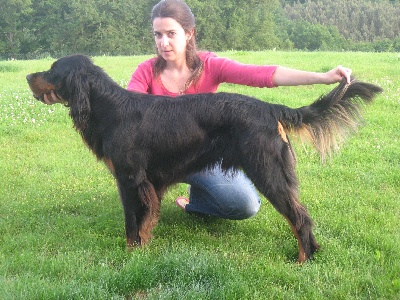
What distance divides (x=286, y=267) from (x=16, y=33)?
50.4 m

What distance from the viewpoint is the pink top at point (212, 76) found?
3.95 meters

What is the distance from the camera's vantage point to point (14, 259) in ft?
11.9

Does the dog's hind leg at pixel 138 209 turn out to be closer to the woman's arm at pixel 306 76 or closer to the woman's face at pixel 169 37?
the woman's face at pixel 169 37

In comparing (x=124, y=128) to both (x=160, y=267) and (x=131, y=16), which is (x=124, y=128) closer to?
(x=160, y=267)

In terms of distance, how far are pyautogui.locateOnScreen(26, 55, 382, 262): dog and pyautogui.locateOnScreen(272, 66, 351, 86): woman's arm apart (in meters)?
0.08

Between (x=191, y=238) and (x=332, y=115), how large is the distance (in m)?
1.69

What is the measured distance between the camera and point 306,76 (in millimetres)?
3689

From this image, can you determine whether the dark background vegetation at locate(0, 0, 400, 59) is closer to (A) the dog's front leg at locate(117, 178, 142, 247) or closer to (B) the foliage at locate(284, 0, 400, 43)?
(B) the foliage at locate(284, 0, 400, 43)

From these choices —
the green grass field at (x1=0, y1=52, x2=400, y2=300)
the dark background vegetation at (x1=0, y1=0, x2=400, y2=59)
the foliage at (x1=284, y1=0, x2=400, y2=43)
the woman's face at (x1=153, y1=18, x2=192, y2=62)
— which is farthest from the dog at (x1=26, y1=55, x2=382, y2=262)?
the foliage at (x1=284, y1=0, x2=400, y2=43)

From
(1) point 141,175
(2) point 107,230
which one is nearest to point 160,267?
(1) point 141,175

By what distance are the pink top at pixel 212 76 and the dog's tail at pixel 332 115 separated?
1.75 feet

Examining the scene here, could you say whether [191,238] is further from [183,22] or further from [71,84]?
[183,22]

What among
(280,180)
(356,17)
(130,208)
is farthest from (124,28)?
(280,180)

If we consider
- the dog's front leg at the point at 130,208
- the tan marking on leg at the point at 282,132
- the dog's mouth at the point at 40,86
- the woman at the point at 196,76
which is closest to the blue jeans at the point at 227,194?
the woman at the point at 196,76
